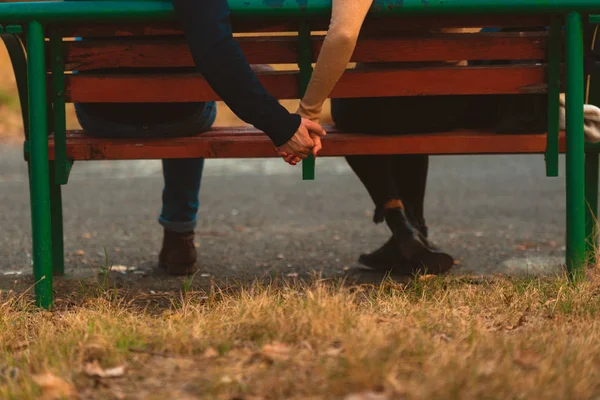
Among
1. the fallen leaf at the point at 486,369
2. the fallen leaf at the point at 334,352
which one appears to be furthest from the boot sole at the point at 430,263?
the fallen leaf at the point at 486,369

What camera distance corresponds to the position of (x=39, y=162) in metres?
3.58

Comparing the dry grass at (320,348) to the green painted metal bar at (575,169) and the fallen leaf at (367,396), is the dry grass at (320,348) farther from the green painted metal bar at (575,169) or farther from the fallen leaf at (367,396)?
the green painted metal bar at (575,169)

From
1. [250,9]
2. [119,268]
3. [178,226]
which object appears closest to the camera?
[250,9]

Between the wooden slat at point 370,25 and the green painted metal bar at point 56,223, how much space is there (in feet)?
2.70

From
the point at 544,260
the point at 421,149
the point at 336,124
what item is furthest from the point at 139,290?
the point at 544,260

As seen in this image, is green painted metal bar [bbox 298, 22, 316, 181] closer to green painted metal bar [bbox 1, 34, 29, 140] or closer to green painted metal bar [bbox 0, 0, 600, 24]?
green painted metal bar [bbox 0, 0, 600, 24]

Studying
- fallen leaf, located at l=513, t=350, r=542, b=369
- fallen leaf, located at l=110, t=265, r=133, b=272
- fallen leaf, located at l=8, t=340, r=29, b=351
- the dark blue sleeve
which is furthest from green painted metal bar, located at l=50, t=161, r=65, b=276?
fallen leaf, located at l=513, t=350, r=542, b=369

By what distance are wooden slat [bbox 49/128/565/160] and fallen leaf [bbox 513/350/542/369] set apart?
51.5 inches

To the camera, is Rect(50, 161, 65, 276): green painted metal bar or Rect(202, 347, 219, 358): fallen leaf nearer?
Rect(202, 347, 219, 358): fallen leaf

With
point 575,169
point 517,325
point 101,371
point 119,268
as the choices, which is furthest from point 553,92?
point 119,268

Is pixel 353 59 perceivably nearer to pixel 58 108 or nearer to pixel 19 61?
pixel 58 108

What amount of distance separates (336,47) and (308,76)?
26 centimetres

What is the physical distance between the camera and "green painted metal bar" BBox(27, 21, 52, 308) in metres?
3.53

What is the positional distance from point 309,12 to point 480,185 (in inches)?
186
